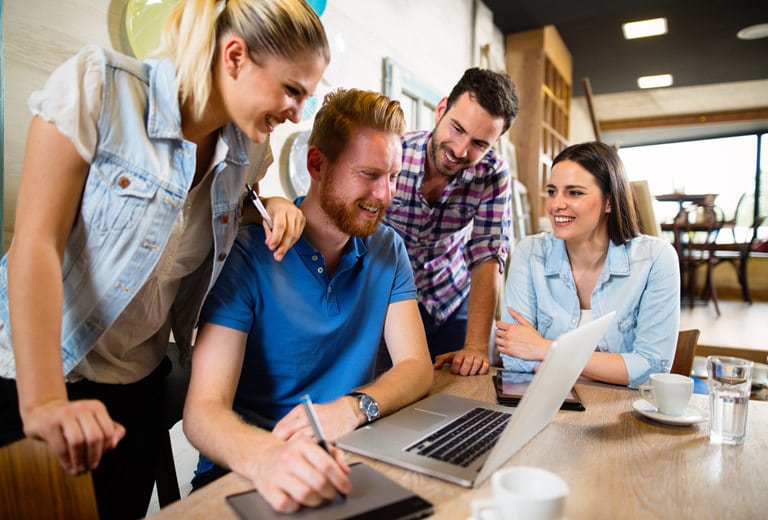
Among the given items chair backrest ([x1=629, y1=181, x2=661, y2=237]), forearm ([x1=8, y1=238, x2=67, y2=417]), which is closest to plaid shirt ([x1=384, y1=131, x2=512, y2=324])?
forearm ([x1=8, y1=238, x2=67, y2=417])

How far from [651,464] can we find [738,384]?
27 cm

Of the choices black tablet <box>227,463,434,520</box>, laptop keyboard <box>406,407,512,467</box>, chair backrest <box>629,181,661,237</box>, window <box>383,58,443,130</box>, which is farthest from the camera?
chair backrest <box>629,181,661,237</box>

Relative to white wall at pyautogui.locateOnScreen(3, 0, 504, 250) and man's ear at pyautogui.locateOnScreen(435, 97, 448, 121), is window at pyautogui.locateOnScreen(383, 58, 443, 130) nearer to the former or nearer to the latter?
white wall at pyautogui.locateOnScreen(3, 0, 504, 250)

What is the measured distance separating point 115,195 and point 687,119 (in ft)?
32.8

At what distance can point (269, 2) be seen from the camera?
96 cm

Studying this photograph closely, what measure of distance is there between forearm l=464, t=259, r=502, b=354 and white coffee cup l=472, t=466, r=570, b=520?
107cm

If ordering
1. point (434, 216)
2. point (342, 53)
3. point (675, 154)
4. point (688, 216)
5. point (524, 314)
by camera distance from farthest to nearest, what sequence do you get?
point (675, 154) → point (688, 216) → point (342, 53) → point (434, 216) → point (524, 314)

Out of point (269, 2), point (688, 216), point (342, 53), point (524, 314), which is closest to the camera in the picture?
point (269, 2)

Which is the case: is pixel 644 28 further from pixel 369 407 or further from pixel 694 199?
pixel 369 407

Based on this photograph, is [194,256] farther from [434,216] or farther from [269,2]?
[434,216]

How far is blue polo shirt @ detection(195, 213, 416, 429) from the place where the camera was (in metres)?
1.18

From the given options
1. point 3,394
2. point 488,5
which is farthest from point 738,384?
point 488,5

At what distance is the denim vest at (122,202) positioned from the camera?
0.89m

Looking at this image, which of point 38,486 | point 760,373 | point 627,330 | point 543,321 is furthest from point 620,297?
point 760,373
